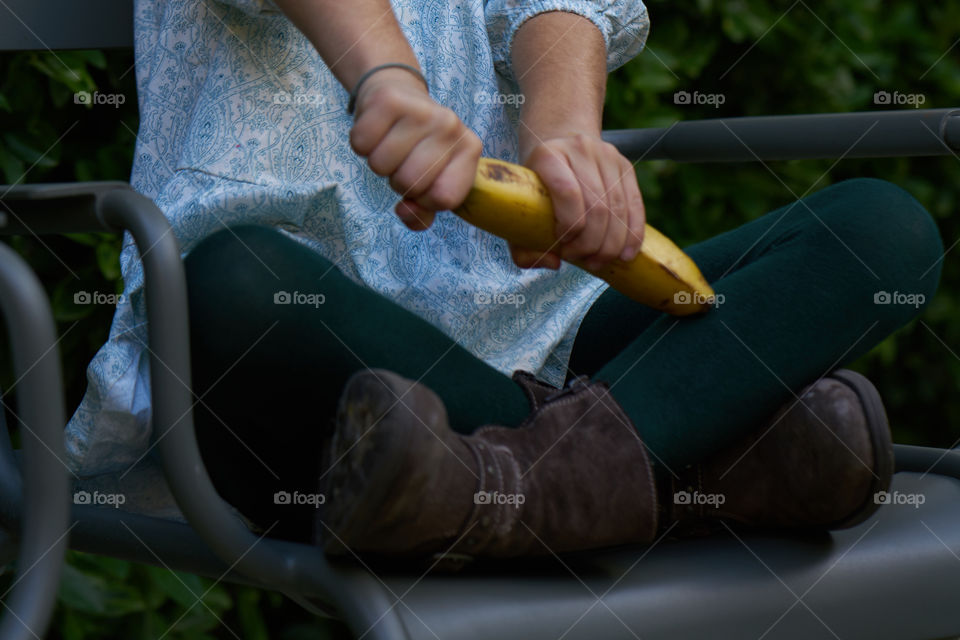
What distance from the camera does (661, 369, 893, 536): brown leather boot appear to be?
0.59 meters

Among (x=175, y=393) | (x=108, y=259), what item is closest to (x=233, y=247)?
(x=175, y=393)

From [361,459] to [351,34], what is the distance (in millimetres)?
249

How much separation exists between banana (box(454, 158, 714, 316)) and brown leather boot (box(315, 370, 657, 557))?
69 mm

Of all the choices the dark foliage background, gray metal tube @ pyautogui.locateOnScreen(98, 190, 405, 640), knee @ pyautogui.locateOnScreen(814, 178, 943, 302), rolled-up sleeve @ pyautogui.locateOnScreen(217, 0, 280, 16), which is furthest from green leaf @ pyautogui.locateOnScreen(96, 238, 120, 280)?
knee @ pyautogui.locateOnScreen(814, 178, 943, 302)

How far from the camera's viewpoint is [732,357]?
625 mm

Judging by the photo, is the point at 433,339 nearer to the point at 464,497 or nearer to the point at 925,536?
the point at 464,497

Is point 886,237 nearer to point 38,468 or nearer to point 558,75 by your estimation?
point 558,75

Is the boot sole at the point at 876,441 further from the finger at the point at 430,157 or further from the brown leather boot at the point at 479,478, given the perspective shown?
the finger at the point at 430,157

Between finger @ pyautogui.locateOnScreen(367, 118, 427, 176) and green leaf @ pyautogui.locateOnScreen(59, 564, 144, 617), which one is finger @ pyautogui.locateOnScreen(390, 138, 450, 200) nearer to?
finger @ pyautogui.locateOnScreen(367, 118, 427, 176)

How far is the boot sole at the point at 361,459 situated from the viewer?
0.48 meters

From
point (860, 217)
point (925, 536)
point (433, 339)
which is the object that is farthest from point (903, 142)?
point (433, 339)

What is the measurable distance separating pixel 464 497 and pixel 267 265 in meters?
0.17

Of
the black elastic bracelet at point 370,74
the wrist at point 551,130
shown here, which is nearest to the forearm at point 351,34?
the black elastic bracelet at point 370,74

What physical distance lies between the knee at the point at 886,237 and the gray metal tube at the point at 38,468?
0.43 metres
